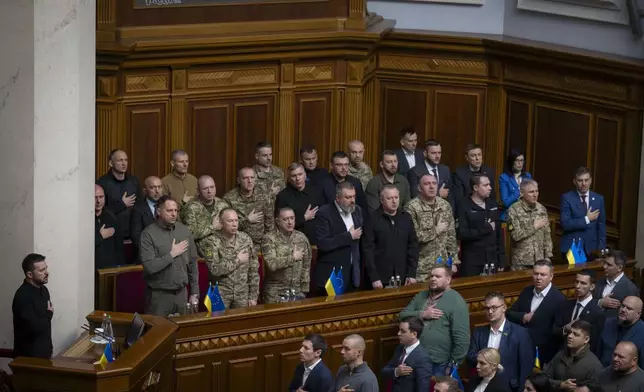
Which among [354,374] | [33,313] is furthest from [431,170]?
[33,313]

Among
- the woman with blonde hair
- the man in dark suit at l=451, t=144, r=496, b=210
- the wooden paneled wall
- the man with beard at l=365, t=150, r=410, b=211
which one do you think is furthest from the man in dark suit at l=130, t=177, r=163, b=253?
the woman with blonde hair

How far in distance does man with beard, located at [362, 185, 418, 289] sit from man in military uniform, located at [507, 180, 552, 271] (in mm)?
1137

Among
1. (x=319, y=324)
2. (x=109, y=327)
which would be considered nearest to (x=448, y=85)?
(x=319, y=324)

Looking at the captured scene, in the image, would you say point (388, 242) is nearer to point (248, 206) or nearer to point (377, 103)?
point (248, 206)

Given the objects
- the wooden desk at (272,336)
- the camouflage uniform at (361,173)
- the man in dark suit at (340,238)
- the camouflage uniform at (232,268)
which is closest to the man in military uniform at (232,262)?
the camouflage uniform at (232,268)

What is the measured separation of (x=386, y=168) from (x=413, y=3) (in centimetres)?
418

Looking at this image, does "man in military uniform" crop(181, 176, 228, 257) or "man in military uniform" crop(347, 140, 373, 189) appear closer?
"man in military uniform" crop(181, 176, 228, 257)

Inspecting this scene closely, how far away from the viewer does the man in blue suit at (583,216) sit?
14414 millimetres

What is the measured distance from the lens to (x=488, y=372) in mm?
10938

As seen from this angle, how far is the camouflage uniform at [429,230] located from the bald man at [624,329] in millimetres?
1830

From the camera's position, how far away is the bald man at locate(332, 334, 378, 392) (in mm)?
10727

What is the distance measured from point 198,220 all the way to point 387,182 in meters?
2.23

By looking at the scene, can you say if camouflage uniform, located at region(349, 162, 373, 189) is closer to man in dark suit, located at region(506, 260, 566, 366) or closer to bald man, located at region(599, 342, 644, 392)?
man in dark suit, located at region(506, 260, 566, 366)

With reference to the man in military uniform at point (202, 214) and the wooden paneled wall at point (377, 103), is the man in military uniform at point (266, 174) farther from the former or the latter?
the wooden paneled wall at point (377, 103)
